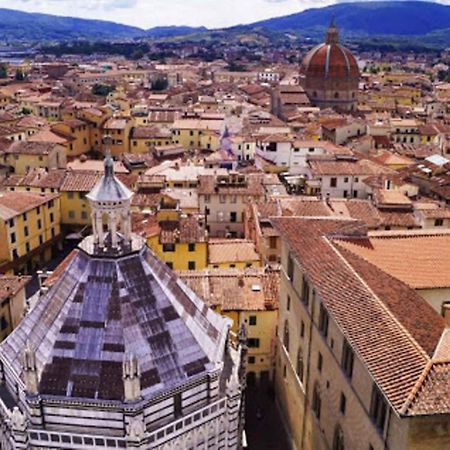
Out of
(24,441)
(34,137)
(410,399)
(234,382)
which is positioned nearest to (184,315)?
(234,382)

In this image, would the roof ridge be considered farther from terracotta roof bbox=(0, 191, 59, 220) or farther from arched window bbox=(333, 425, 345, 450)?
terracotta roof bbox=(0, 191, 59, 220)

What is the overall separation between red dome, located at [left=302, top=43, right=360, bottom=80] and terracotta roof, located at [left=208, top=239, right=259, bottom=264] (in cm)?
9365

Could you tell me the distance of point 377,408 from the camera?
74.6 feet

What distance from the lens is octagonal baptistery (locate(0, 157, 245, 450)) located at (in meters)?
20.8

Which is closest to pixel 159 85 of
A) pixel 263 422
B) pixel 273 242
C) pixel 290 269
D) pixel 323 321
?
pixel 273 242

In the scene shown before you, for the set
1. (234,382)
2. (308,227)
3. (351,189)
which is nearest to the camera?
(234,382)

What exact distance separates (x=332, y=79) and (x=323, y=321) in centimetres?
11440

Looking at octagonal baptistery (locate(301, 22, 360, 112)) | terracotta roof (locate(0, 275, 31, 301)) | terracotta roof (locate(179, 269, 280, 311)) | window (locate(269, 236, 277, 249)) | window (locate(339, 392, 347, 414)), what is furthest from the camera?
octagonal baptistery (locate(301, 22, 360, 112))

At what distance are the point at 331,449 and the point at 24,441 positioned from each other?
47.1 feet

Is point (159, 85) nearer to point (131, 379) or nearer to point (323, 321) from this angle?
point (323, 321)

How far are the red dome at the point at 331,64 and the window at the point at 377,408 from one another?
393ft

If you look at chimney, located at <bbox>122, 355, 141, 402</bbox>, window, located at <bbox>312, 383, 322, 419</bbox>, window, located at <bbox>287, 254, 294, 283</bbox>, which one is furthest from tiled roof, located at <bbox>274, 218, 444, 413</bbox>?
chimney, located at <bbox>122, 355, 141, 402</bbox>

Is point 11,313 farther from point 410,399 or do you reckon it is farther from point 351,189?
point 351,189

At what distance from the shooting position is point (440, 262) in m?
31.0
